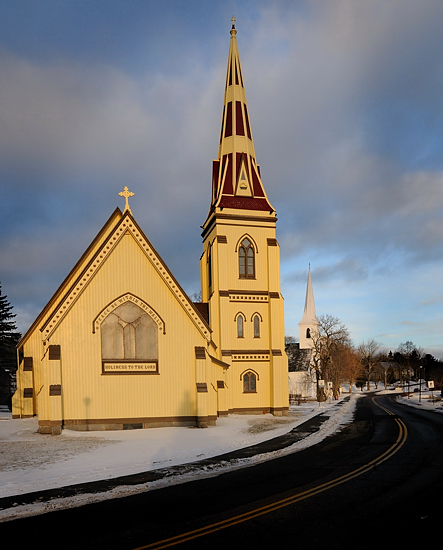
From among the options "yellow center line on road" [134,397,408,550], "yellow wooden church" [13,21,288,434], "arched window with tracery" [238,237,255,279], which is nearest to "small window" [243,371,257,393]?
"yellow wooden church" [13,21,288,434]

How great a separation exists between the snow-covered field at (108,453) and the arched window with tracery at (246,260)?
469 inches

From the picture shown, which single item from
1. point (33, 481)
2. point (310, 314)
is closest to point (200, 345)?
point (33, 481)

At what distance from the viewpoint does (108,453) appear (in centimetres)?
1953

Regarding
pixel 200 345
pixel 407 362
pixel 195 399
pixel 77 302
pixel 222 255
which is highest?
pixel 222 255

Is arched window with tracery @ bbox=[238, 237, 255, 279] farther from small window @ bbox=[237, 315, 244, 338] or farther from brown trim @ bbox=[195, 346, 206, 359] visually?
brown trim @ bbox=[195, 346, 206, 359]

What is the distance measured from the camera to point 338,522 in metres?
9.44

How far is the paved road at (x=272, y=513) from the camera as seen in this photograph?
28.2 feet

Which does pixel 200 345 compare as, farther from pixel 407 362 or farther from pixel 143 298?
pixel 407 362

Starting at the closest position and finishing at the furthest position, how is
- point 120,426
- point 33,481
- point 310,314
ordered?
1. point 33,481
2. point 120,426
3. point 310,314

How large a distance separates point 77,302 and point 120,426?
22.6ft

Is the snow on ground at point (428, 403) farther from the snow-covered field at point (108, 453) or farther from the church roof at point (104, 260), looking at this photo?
the church roof at point (104, 260)

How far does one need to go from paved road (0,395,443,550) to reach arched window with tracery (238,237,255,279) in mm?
24347

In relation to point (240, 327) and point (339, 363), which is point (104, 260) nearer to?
point (240, 327)

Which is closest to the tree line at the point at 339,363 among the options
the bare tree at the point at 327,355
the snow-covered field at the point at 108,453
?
the bare tree at the point at 327,355
